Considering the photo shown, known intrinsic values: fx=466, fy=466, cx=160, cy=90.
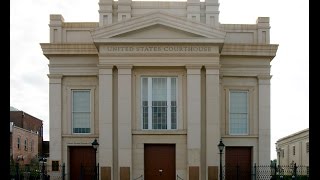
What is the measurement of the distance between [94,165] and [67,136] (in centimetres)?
242

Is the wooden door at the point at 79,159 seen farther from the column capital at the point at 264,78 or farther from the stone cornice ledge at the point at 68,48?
the column capital at the point at 264,78

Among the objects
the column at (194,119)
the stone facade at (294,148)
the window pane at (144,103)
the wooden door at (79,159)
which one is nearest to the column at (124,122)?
the window pane at (144,103)

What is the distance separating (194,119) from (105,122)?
5100mm

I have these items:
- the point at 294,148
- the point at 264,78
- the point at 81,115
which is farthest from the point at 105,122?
the point at 294,148

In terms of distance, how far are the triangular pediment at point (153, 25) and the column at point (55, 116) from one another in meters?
4.43

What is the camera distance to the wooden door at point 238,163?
93.8ft

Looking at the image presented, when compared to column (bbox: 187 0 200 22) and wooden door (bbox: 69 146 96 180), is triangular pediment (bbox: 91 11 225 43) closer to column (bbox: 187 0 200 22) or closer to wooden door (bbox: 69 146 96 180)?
column (bbox: 187 0 200 22)

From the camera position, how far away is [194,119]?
87.3 feet

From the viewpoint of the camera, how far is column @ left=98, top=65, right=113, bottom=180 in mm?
26500

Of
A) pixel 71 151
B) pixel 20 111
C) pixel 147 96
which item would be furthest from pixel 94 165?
pixel 20 111

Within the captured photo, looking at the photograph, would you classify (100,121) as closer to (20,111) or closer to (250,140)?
(250,140)

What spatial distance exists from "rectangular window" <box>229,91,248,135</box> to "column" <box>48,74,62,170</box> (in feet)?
34.7

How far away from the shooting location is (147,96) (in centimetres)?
2719

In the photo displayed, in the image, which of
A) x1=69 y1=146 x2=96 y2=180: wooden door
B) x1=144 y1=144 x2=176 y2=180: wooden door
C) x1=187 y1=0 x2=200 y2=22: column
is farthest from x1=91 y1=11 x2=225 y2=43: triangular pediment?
x1=69 y1=146 x2=96 y2=180: wooden door
